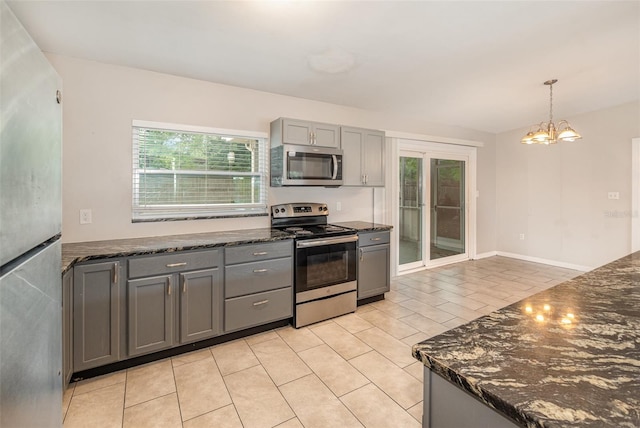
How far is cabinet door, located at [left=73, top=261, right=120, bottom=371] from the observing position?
6.86 ft

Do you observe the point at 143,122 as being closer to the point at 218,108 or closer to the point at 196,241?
the point at 218,108

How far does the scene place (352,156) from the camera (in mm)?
3758

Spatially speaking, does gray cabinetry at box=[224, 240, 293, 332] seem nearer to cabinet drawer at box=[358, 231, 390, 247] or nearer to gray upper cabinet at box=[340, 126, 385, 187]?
cabinet drawer at box=[358, 231, 390, 247]

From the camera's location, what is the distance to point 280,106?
362 cm

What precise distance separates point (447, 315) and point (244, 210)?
2.50 m

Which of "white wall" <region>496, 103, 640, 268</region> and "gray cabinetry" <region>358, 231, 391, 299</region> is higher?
"white wall" <region>496, 103, 640, 268</region>

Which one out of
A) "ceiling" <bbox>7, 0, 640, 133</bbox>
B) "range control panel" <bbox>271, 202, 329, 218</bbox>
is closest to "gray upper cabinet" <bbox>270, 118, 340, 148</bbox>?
"ceiling" <bbox>7, 0, 640, 133</bbox>

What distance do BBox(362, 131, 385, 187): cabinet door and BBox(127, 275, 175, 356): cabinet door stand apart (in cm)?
253

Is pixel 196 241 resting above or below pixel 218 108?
below

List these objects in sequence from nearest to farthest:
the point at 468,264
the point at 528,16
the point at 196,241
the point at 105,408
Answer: the point at 105,408 < the point at 528,16 < the point at 196,241 < the point at 468,264

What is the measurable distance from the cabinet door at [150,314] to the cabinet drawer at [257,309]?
47cm

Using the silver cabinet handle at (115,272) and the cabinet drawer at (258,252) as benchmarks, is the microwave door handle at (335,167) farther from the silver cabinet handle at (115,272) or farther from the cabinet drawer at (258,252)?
the silver cabinet handle at (115,272)

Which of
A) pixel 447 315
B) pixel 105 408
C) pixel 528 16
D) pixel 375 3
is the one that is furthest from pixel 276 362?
pixel 528 16

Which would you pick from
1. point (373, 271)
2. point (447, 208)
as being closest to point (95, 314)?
point (373, 271)
